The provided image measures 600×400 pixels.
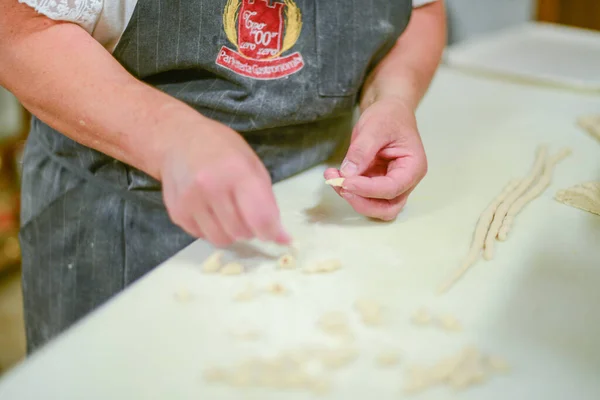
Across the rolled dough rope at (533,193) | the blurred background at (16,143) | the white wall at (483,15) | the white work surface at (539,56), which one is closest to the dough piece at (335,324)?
the rolled dough rope at (533,193)

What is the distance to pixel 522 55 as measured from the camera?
1.29 m

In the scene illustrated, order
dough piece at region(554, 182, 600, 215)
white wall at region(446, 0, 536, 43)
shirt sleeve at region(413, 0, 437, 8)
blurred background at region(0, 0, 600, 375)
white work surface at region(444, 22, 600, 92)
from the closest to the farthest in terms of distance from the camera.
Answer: dough piece at region(554, 182, 600, 215)
shirt sleeve at region(413, 0, 437, 8)
white work surface at region(444, 22, 600, 92)
blurred background at region(0, 0, 600, 375)
white wall at region(446, 0, 536, 43)

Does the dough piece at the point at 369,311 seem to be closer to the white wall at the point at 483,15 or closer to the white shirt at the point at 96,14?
the white shirt at the point at 96,14

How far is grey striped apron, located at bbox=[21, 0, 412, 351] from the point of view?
2.00ft

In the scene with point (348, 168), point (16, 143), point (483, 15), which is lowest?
point (16, 143)

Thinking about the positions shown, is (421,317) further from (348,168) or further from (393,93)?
(393,93)

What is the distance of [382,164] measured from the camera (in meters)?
0.66

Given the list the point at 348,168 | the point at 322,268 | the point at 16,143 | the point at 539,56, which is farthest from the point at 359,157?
the point at 16,143

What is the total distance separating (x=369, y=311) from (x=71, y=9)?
1.24 feet

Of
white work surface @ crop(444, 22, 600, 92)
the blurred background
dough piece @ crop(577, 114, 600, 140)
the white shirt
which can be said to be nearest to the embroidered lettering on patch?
the white shirt

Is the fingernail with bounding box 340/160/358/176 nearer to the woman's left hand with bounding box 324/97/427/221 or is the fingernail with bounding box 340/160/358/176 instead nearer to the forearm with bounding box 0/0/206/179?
the woman's left hand with bounding box 324/97/427/221

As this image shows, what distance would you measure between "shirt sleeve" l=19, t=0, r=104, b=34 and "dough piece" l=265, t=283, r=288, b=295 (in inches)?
11.9

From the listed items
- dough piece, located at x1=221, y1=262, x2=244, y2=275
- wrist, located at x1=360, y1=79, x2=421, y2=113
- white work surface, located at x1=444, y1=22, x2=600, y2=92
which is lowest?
white work surface, located at x1=444, y1=22, x2=600, y2=92

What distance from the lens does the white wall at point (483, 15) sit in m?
1.63
